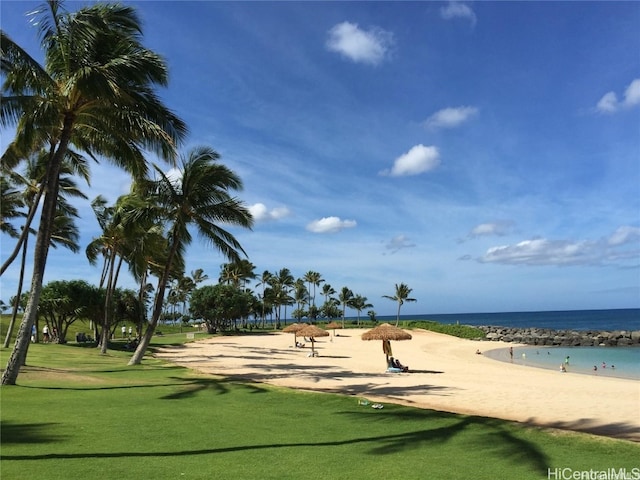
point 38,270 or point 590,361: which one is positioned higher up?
point 38,270

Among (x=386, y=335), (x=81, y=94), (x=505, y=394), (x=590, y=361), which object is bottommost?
(x=590, y=361)

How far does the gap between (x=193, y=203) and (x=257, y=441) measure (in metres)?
14.3

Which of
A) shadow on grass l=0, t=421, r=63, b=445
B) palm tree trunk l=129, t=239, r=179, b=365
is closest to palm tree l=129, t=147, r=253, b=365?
palm tree trunk l=129, t=239, r=179, b=365

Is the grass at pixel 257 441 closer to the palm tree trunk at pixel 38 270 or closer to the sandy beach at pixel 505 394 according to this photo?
the palm tree trunk at pixel 38 270

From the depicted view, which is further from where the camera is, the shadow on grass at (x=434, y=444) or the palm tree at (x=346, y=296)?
the palm tree at (x=346, y=296)

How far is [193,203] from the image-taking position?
1977cm

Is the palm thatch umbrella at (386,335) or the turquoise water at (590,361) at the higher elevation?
the palm thatch umbrella at (386,335)

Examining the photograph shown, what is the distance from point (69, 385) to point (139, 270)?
14.8 m

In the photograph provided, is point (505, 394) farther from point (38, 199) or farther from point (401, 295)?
point (401, 295)

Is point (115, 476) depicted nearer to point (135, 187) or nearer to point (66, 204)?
point (135, 187)

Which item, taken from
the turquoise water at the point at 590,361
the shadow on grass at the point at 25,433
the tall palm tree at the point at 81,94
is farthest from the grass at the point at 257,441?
the turquoise water at the point at 590,361

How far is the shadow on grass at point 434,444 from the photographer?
20.0ft

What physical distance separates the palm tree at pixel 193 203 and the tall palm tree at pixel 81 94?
558 centimetres

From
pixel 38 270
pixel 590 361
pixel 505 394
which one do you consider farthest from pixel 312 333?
pixel 38 270
